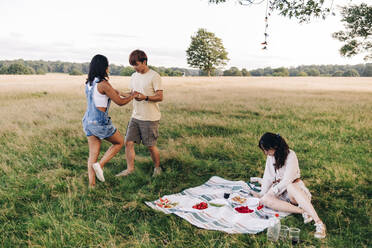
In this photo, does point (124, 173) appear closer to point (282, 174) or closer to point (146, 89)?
point (146, 89)

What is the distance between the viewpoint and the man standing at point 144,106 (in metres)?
5.43

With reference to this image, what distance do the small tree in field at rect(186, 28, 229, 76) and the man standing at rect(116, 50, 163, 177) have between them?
6304 cm

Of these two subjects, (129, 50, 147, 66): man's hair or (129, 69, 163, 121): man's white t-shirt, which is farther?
(129, 69, 163, 121): man's white t-shirt

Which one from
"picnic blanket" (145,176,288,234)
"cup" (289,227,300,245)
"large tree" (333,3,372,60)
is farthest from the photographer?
"large tree" (333,3,372,60)

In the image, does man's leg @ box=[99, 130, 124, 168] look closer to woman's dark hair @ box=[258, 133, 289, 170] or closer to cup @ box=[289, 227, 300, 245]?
woman's dark hair @ box=[258, 133, 289, 170]

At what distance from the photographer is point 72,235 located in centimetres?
371

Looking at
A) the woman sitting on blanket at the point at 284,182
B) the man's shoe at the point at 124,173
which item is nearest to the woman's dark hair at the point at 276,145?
the woman sitting on blanket at the point at 284,182

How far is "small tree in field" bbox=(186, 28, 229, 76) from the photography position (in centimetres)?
6731

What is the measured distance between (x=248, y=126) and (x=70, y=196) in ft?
22.4

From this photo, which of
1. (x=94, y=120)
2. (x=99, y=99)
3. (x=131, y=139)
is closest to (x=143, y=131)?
(x=131, y=139)

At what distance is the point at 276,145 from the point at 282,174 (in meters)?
0.61

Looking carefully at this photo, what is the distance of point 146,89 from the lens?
5566 millimetres

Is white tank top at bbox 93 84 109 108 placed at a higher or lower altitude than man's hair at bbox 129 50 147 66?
lower

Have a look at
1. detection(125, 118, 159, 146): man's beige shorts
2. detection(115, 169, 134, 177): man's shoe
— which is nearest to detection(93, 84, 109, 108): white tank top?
detection(125, 118, 159, 146): man's beige shorts
